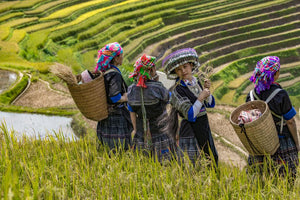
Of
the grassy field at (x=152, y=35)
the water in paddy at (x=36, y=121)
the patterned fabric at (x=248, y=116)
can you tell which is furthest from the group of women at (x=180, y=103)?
the grassy field at (x=152, y=35)

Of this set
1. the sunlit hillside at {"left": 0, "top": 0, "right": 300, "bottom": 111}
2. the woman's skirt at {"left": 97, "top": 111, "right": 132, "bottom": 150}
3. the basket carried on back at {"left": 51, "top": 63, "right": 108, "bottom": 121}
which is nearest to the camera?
the basket carried on back at {"left": 51, "top": 63, "right": 108, "bottom": 121}

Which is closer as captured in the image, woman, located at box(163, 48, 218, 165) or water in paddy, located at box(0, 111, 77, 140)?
woman, located at box(163, 48, 218, 165)

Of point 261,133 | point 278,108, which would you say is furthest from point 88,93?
point 278,108

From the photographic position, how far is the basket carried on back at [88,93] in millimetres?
3021

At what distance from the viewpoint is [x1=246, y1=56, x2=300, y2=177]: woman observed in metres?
2.97

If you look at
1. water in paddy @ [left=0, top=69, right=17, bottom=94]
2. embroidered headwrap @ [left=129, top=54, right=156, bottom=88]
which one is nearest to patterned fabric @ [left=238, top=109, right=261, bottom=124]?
embroidered headwrap @ [left=129, top=54, right=156, bottom=88]

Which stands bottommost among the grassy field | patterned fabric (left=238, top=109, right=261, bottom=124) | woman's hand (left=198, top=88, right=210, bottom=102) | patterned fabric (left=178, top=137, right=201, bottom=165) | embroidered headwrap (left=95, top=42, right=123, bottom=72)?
patterned fabric (left=178, top=137, right=201, bottom=165)

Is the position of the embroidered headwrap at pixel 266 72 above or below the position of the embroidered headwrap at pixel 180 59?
below

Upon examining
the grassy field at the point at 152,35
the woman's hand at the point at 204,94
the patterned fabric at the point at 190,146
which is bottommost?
the patterned fabric at the point at 190,146

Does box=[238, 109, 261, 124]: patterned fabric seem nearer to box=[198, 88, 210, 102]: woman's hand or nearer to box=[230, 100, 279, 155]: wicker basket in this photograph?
box=[230, 100, 279, 155]: wicker basket

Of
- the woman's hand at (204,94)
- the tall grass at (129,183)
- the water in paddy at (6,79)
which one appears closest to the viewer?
the tall grass at (129,183)

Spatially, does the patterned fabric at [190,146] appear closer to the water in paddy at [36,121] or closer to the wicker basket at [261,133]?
the wicker basket at [261,133]

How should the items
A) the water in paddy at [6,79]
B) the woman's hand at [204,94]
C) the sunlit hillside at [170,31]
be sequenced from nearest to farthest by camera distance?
the woman's hand at [204,94]
the water in paddy at [6,79]
the sunlit hillside at [170,31]

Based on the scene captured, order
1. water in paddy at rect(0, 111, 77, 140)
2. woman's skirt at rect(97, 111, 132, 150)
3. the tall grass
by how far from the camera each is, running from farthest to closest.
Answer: water in paddy at rect(0, 111, 77, 140) → woman's skirt at rect(97, 111, 132, 150) → the tall grass
